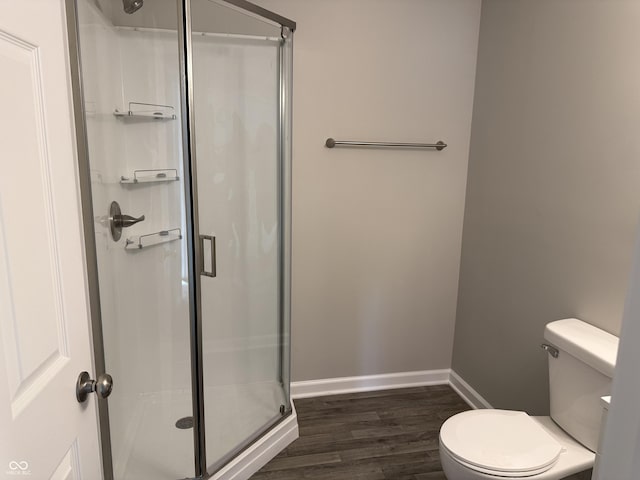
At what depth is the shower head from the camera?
6.18 feet

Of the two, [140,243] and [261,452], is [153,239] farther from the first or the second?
[261,452]

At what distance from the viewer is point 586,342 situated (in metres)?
1.71

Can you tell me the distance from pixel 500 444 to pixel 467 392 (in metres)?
1.17

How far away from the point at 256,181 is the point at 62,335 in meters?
1.57

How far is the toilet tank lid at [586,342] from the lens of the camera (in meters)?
1.60

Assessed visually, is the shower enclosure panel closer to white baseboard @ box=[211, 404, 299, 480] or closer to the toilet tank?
white baseboard @ box=[211, 404, 299, 480]

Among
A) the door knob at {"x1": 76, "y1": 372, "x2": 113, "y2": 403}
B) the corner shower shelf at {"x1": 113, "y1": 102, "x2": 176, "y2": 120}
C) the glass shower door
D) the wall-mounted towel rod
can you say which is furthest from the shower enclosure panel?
the wall-mounted towel rod

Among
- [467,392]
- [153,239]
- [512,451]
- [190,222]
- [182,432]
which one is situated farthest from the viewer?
[467,392]

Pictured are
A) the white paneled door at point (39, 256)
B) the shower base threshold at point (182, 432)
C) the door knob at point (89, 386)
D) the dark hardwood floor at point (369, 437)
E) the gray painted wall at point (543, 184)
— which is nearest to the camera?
the white paneled door at point (39, 256)

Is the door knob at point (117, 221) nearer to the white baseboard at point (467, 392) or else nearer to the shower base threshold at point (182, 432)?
the shower base threshold at point (182, 432)

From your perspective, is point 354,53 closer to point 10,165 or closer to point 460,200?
point 460,200

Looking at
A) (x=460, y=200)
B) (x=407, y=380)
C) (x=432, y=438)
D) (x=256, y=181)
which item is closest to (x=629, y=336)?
(x=256, y=181)

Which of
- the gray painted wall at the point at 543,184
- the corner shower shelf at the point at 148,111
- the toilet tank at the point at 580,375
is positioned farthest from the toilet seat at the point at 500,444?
the corner shower shelf at the point at 148,111

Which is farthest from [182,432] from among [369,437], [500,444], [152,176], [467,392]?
[467,392]
